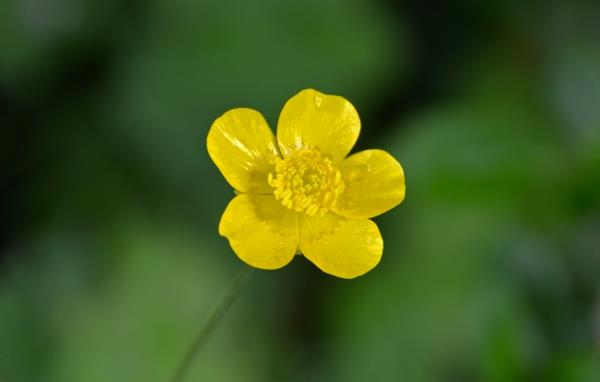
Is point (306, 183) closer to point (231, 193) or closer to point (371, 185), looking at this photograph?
point (371, 185)

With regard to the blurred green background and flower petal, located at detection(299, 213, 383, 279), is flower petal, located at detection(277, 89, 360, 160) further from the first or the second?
the blurred green background

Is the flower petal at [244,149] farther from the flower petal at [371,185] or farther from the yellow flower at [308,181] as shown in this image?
the flower petal at [371,185]

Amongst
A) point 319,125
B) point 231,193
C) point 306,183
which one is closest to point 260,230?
point 306,183

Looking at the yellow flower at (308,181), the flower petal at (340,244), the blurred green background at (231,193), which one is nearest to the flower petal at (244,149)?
the yellow flower at (308,181)

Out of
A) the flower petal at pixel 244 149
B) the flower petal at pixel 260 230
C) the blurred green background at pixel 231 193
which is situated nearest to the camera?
the flower petal at pixel 260 230

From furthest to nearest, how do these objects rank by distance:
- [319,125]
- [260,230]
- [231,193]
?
[231,193]
[319,125]
[260,230]

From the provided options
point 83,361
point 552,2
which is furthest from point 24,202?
point 552,2

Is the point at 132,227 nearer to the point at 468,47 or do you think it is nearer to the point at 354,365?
the point at 354,365
